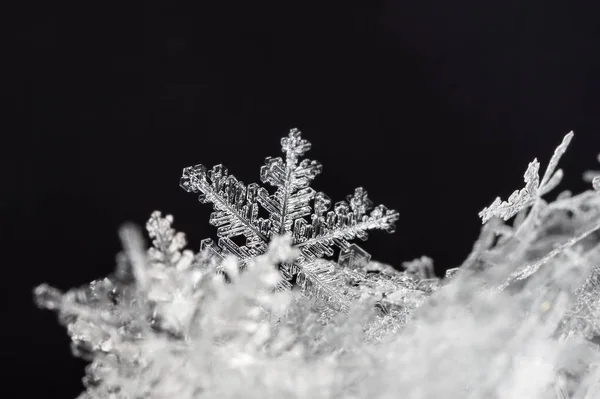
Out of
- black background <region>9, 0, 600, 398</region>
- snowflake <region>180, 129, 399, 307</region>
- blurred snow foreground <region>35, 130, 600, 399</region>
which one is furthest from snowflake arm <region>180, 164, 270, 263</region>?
black background <region>9, 0, 600, 398</region>

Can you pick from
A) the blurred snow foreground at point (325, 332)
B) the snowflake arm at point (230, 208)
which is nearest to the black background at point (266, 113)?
the snowflake arm at point (230, 208)

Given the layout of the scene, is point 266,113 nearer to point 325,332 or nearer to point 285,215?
point 285,215

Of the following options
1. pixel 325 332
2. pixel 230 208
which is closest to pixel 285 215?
pixel 230 208

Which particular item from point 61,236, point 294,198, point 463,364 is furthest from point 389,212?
point 61,236

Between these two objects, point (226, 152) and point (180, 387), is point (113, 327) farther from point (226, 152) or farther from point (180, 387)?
point (226, 152)

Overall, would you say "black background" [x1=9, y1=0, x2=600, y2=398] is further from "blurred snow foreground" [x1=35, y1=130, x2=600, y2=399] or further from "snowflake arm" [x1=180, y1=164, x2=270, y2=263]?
"blurred snow foreground" [x1=35, y1=130, x2=600, y2=399]

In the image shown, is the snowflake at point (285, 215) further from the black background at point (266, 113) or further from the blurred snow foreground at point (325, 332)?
the black background at point (266, 113)
